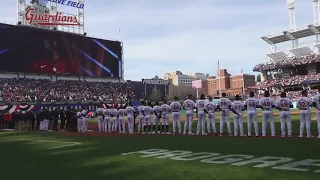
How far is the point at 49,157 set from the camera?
419 inches

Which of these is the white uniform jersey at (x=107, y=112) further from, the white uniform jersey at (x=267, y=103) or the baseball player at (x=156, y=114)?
the white uniform jersey at (x=267, y=103)

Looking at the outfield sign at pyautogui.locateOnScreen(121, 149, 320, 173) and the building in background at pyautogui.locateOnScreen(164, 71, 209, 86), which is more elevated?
the building in background at pyautogui.locateOnScreen(164, 71, 209, 86)

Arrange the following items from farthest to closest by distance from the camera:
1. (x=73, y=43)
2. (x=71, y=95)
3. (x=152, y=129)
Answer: (x=73, y=43)
(x=71, y=95)
(x=152, y=129)

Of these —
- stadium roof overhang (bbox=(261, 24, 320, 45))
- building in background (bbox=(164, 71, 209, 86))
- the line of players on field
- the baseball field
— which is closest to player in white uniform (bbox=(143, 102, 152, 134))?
the line of players on field

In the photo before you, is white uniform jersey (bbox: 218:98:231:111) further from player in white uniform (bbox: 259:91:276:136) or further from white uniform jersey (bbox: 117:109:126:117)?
white uniform jersey (bbox: 117:109:126:117)

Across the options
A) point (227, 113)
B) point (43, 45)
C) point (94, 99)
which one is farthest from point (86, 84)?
point (227, 113)

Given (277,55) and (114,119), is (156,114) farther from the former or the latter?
(277,55)

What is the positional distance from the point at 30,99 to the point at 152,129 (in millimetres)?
36822

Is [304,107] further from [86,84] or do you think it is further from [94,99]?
[86,84]

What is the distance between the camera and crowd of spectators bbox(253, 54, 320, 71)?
197 ft

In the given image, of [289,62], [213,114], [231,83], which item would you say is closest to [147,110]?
[213,114]

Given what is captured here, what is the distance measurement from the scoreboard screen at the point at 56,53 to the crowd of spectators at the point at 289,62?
95.8ft

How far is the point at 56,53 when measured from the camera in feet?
200

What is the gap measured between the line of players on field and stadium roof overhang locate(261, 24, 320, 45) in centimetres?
5045
